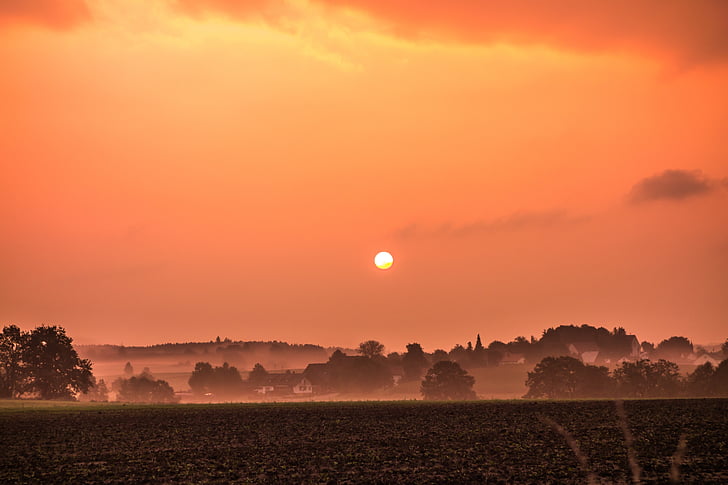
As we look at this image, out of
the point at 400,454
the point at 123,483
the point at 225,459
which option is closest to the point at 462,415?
the point at 400,454

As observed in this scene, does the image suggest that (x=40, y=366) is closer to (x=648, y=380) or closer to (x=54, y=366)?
(x=54, y=366)

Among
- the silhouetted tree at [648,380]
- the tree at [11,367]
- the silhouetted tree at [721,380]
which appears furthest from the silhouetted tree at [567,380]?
the tree at [11,367]

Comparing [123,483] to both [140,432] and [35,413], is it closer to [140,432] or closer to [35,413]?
[140,432]

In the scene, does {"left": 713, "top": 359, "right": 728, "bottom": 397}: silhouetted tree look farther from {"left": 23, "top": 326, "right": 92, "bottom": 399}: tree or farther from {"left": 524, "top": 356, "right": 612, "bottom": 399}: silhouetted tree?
{"left": 23, "top": 326, "right": 92, "bottom": 399}: tree

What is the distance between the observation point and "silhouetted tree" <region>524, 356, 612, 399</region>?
132 m

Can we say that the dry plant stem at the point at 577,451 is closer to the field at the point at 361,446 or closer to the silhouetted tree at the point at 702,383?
the field at the point at 361,446

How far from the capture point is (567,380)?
134 meters

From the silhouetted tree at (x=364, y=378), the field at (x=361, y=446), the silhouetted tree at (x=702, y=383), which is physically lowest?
the field at (x=361, y=446)

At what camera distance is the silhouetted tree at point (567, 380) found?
13150 cm

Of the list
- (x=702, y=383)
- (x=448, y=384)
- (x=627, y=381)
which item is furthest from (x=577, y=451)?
(x=448, y=384)

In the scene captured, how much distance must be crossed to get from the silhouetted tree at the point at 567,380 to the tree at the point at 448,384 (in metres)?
16.9

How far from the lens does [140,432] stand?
54.3 meters

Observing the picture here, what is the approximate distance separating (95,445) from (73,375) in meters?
89.6

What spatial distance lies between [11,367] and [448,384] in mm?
83521
